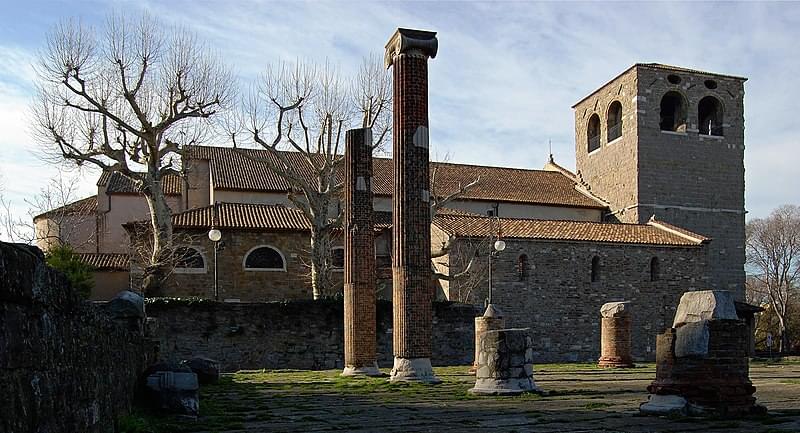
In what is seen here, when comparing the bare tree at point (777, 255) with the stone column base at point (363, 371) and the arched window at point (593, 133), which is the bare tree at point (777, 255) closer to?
the arched window at point (593, 133)

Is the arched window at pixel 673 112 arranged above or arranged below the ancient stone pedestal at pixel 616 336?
above

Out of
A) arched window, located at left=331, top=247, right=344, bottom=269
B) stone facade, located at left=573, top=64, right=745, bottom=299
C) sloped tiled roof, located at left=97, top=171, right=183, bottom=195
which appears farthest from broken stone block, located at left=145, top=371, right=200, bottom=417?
stone facade, located at left=573, top=64, right=745, bottom=299

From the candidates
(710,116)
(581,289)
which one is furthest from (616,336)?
(710,116)

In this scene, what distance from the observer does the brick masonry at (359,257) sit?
16.7m

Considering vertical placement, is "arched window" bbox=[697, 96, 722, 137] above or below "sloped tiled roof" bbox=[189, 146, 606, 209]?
above

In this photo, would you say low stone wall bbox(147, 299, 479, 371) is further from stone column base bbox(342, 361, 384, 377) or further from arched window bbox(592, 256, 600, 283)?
arched window bbox(592, 256, 600, 283)

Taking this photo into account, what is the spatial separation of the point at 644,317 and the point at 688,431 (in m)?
26.6

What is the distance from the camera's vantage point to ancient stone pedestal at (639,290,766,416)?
8.48m

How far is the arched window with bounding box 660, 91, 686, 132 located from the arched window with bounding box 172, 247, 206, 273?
24.8 metres

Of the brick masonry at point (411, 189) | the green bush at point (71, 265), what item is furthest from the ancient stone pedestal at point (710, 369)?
the green bush at point (71, 265)

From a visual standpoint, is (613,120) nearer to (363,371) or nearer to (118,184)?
(118,184)

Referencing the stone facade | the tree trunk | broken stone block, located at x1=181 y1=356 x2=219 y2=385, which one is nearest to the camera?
broken stone block, located at x1=181 y1=356 x2=219 y2=385

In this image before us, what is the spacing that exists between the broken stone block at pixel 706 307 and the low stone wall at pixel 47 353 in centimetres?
627

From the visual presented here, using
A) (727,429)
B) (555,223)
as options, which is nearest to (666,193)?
(555,223)
